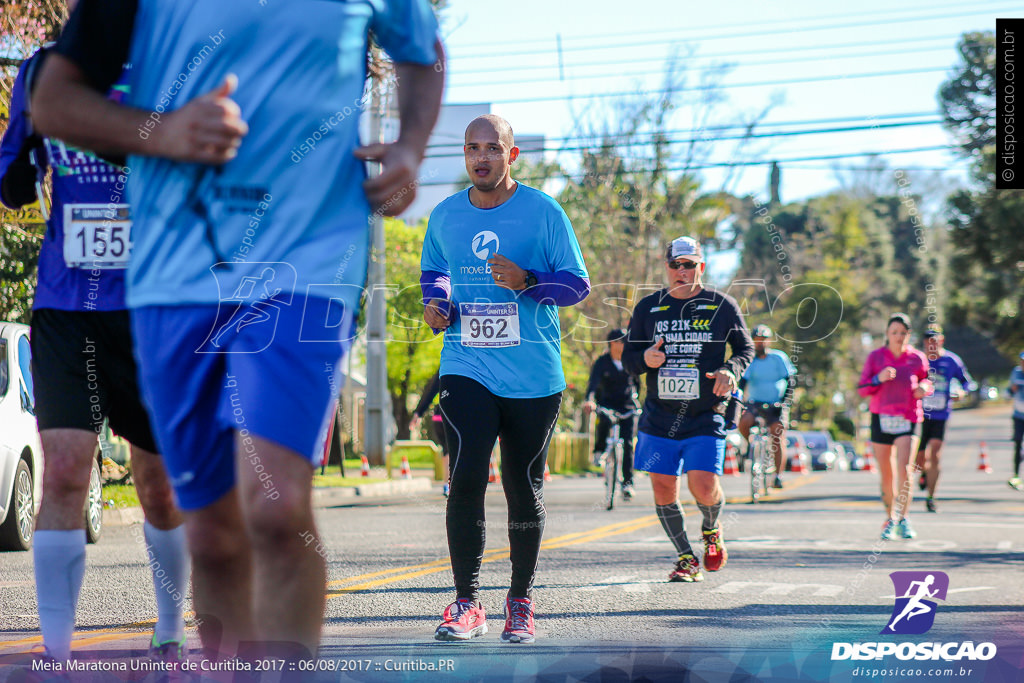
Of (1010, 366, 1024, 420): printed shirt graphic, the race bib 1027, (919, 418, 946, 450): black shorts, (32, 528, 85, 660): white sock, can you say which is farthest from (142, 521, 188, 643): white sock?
(1010, 366, 1024, 420): printed shirt graphic

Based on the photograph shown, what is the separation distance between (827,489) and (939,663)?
17.0 m

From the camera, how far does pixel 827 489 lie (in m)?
20.5

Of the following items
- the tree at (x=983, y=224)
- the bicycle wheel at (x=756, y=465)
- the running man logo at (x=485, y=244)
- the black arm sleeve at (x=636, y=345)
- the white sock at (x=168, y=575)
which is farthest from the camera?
the tree at (x=983, y=224)

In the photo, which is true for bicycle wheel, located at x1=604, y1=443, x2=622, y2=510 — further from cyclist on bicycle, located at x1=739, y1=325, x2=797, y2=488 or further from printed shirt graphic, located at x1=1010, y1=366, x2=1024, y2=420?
printed shirt graphic, located at x1=1010, y1=366, x2=1024, y2=420

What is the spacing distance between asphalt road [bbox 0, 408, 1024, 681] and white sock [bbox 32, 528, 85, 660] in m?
0.42

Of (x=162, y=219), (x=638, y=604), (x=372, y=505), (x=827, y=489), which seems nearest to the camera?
(x=162, y=219)

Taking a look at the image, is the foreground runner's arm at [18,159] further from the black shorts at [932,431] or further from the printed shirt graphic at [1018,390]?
the printed shirt graphic at [1018,390]

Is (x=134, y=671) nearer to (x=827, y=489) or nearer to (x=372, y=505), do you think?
(x=372, y=505)

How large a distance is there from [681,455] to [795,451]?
30039 millimetres

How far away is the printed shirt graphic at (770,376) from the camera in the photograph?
631 inches

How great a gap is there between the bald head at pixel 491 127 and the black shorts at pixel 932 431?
1079cm

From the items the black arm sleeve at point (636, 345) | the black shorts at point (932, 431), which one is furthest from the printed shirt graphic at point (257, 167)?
the black shorts at point (932, 431)

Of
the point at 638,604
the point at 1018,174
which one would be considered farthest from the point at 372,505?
the point at 638,604

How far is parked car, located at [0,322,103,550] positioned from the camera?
8.05 m
